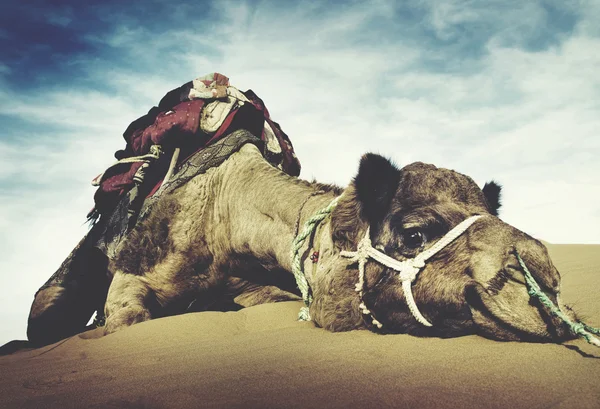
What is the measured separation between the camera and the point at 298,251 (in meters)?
3.07

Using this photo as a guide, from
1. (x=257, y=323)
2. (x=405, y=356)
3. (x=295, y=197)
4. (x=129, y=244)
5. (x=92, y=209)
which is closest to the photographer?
(x=405, y=356)

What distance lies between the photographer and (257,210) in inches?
149

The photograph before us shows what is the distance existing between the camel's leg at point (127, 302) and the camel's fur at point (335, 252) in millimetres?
12

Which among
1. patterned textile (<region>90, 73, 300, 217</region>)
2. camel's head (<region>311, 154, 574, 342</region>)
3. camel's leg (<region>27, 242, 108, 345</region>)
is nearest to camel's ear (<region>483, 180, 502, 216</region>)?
camel's head (<region>311, 154, 574, 342</region>)

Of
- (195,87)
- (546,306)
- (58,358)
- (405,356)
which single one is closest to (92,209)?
(195,87)

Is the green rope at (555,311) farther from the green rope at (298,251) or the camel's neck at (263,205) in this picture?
the camel's neck at (263,205)

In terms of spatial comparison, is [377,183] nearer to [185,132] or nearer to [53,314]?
[185,132]

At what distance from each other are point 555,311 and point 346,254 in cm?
118

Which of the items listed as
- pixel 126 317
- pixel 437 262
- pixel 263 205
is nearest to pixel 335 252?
pixel 437 262

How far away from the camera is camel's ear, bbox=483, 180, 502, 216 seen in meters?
2.85

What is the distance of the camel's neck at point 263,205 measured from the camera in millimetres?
3350

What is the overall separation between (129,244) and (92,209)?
5.12 ft

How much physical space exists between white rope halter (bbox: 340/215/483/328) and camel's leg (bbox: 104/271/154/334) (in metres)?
2.19

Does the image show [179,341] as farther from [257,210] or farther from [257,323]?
[257,210]
